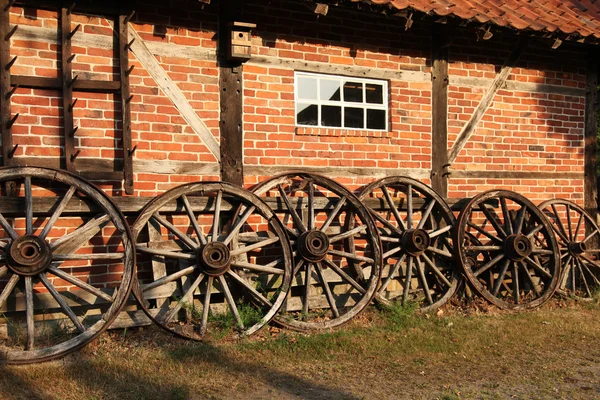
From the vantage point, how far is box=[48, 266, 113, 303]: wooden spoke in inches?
197

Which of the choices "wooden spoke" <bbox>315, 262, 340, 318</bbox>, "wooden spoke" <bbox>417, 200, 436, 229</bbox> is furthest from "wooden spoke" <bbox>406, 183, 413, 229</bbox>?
"wooden spoke" <bbox>315, 262, 340, 318</bbox>

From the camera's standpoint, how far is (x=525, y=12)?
7.48 meters

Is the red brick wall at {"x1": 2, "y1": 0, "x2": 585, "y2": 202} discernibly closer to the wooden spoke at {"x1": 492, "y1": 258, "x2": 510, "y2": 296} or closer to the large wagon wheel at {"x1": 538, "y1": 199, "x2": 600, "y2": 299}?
the large wagon wheel at {"x1": 538, "y1": 199, "x2": 600, "y2": 299}

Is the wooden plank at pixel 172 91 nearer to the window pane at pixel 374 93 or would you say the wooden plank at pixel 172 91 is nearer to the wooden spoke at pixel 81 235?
the wooden spoke at pixel 81 235

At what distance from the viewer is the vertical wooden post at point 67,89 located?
5.43 m

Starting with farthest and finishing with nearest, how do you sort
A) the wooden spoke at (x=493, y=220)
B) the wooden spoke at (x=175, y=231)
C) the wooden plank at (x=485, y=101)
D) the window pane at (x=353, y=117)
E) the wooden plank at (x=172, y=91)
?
the wooden plank at (x=485, y=101)
the wooden spoke at (x=493, y=220)
the window pane at (x=353, y=117)
the wooden plank at (x=172, y=91)
the wooden spoke at (x=175, y=231)

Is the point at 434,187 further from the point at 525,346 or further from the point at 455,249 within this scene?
the point at 525,346

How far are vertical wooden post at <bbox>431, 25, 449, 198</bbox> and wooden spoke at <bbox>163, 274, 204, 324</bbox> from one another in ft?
10.4

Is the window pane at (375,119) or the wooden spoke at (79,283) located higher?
the window pane at (375,119)

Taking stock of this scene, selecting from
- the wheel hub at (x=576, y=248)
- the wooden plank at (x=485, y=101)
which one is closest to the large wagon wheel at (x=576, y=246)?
the wheel hub at (x=576, y=248)

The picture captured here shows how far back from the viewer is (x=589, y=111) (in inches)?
324

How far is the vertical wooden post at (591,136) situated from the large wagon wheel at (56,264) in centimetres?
618

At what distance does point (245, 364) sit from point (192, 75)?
287 centimetres

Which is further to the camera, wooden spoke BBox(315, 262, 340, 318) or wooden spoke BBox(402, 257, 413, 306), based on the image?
wooden spoke BBox(402, 257, 413, 306)
